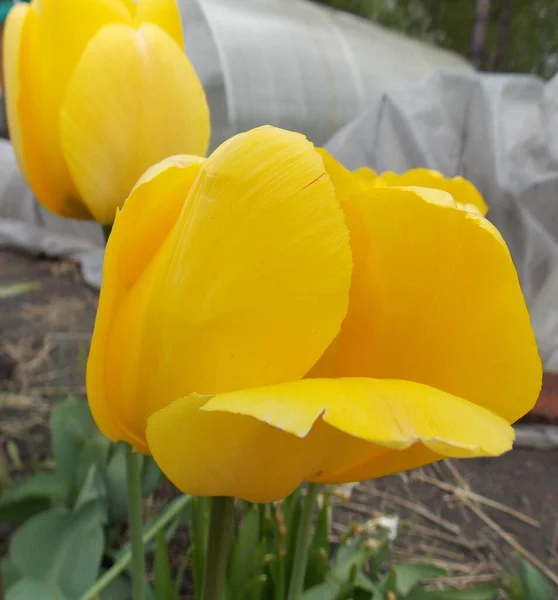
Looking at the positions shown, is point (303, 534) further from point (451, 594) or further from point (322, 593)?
point (451, 594)

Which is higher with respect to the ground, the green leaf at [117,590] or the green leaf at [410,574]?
the green leaf at [410,574]

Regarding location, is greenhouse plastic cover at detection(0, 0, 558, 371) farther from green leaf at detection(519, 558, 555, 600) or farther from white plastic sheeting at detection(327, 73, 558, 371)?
green leaf at detection(519, 558, 555, 600)

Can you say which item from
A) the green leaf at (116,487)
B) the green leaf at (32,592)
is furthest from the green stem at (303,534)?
the green leaf at (116,487)

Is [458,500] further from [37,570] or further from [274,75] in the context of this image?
[274,75]

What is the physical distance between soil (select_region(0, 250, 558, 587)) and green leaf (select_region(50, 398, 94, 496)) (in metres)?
0.14

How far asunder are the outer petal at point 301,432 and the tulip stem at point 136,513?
161 mm

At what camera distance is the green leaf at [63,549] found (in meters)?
0.60

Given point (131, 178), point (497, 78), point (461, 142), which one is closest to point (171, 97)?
point (131, 178)

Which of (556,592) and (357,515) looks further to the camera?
(357,515)

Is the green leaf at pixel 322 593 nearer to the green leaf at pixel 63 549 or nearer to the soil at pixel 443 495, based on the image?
the green leaf at pixel 63 549

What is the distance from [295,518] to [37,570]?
0.93ft

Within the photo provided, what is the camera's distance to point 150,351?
0.21 metres

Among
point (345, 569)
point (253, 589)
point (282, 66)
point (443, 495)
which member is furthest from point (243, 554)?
point (282, 66)

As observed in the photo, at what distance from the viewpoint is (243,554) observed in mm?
571
